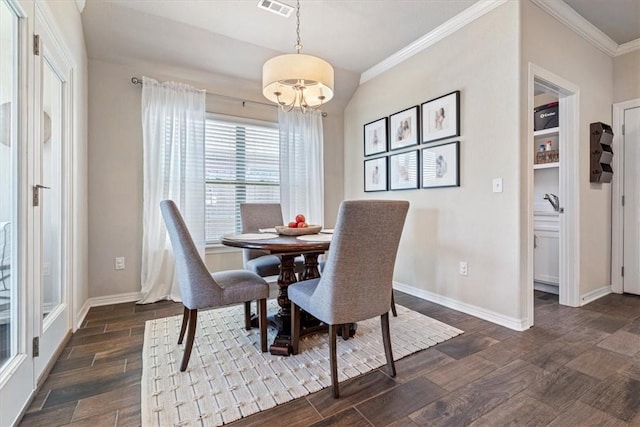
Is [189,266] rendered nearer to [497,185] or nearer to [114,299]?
[114,299]

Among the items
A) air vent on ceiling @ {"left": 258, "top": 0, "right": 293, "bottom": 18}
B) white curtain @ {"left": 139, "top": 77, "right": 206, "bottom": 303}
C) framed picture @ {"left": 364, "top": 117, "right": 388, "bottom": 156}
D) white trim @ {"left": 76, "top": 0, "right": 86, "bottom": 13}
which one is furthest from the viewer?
framed picture @ {"left": 364, "top": 117, "right": 388, "bottom": 156}

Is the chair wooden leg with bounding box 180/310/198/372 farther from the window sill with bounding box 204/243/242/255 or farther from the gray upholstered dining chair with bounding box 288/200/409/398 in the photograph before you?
the window sill with bounding box 204/243/242/255

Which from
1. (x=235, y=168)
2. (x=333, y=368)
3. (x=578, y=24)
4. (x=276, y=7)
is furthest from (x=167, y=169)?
(x=578, y=24)

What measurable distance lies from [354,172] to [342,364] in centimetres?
278

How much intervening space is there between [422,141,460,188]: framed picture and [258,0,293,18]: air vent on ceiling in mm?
1801

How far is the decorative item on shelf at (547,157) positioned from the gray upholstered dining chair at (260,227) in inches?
117

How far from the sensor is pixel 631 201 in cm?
305

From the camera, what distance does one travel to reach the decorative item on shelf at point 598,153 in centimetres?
285

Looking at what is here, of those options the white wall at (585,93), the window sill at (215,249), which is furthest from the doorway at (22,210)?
the white wall at (585,93)

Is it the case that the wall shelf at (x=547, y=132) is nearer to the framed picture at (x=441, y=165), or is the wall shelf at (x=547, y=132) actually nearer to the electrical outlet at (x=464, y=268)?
the framed picture at (x=441, y=165)

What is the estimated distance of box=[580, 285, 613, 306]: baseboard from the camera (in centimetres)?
283

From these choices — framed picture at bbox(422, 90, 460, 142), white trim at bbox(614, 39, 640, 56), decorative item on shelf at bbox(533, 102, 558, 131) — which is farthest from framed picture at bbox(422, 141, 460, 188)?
white trim at bbox(614, 39, 640, 56)

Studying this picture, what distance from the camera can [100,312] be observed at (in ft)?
8.68

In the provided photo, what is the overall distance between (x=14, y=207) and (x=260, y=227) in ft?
6.07
